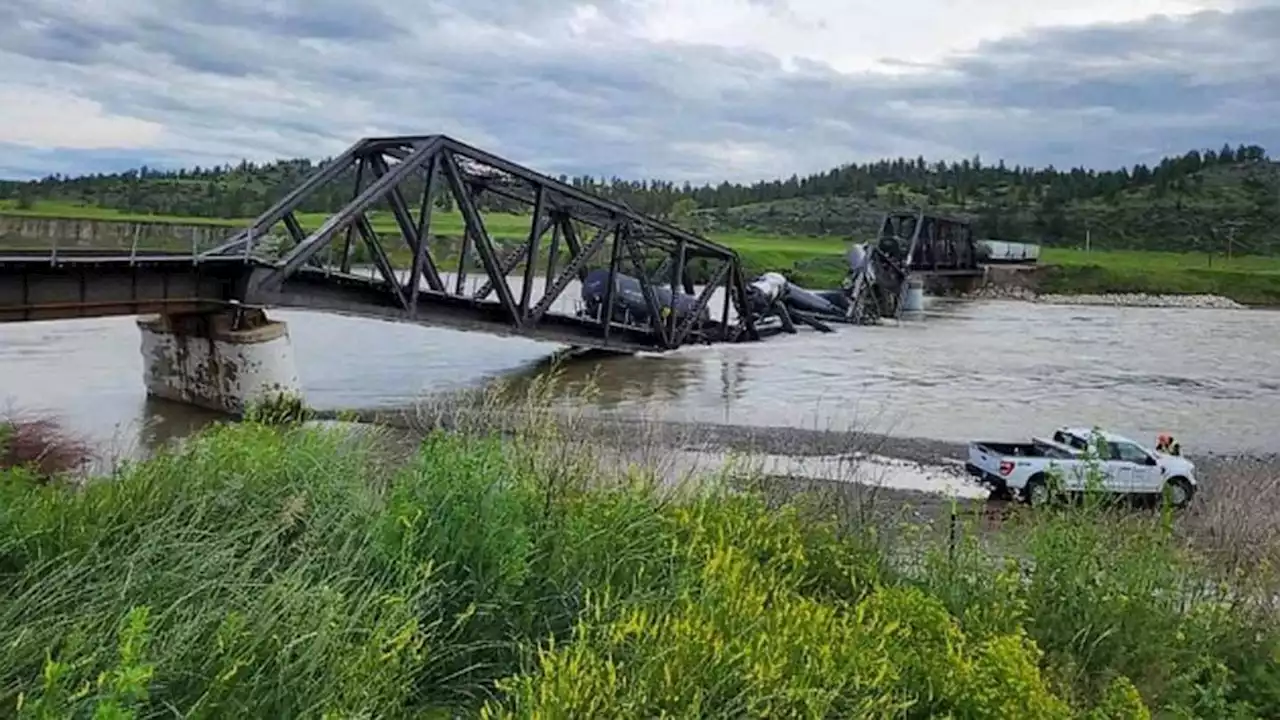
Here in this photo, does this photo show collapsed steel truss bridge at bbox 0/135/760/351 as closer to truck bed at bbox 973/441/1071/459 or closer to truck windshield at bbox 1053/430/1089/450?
truck bed at bbox 973/441/1071/459

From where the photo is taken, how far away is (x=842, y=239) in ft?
561

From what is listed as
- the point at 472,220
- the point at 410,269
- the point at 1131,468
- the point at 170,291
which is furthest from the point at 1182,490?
the point at 410,269

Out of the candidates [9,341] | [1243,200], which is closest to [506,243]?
[9,341]

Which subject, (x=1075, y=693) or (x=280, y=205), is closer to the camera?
(x=1075, y=693)

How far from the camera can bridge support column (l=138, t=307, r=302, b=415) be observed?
2891cm

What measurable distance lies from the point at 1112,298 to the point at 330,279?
92.6 m

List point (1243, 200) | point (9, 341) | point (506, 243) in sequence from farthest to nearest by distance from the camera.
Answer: point (1243, 200) < point (506, 243) < point (9, 341)

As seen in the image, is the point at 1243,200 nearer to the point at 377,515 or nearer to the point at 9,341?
the point at 9,341

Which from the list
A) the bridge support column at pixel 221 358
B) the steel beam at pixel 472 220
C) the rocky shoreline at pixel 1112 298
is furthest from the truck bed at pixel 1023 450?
Result: the rocky shoreline at pixel 1112 298

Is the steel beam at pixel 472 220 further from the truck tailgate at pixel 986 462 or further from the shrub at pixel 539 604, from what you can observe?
the shrub at pixel 539 604

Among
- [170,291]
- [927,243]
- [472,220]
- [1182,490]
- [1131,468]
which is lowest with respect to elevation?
[1182,490]

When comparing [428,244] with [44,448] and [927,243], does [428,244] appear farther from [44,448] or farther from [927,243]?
[927,243]

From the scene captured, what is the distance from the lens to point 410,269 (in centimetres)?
4109

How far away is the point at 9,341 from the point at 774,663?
4681cm
